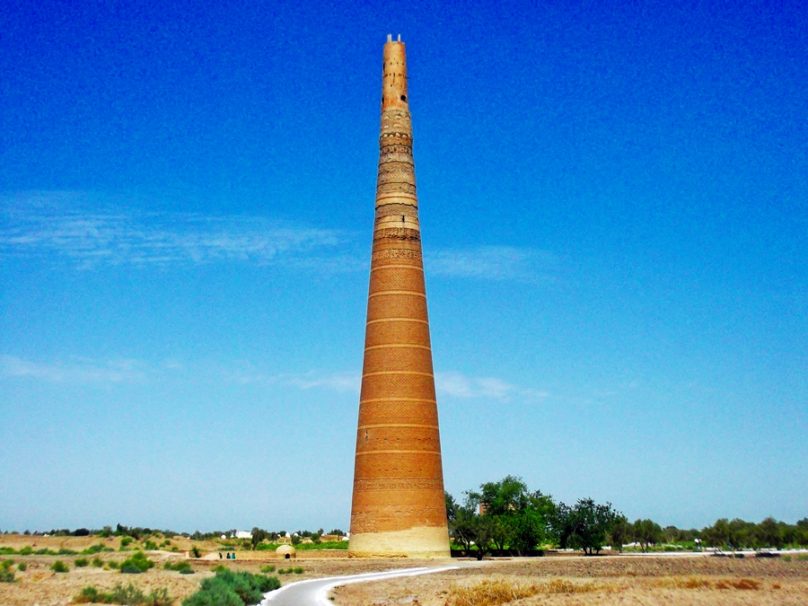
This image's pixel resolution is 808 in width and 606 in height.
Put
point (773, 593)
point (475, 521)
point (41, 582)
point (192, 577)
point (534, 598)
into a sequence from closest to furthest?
point (534, 598) → point (773, 593) → point (41, 582) → point (192, 577) → point (475, 521)

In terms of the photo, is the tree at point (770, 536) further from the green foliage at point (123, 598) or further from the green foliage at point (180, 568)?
the green foliage at point (123, 598)

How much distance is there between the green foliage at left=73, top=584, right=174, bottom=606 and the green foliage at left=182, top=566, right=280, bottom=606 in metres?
0.82

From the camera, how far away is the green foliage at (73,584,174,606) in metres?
21.0

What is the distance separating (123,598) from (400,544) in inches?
958

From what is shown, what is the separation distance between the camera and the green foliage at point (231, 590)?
63.9 ft

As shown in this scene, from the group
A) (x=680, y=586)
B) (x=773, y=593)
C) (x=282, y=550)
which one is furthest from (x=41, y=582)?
(x=282, y=550)

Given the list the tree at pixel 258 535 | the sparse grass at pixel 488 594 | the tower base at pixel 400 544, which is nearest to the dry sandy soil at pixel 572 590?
the sparse grass at pixel 488 594

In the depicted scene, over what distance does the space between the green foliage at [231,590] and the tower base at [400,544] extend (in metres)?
16.4

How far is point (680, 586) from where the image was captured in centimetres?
2611

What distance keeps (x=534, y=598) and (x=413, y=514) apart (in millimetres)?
22458

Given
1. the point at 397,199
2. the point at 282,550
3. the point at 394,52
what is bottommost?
the point at 282,550

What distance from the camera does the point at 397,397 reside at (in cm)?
4600

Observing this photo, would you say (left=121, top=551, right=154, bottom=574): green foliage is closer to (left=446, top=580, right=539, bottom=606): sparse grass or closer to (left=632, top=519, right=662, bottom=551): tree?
(left=446, top=580, right=539, bottom=606): sparse grass

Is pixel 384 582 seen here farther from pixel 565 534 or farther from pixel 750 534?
pixel 750 534
